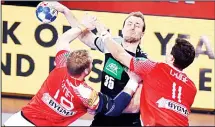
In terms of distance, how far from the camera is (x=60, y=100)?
14.3ft

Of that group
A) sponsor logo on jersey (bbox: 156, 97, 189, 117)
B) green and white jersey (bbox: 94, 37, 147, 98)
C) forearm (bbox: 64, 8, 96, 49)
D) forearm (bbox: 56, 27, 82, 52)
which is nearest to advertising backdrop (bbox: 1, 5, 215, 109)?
forearm (bbox: 64, 8, 96, 49)

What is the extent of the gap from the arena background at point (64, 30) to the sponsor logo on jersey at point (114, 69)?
2.79 feet

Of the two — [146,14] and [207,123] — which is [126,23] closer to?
[146,14]

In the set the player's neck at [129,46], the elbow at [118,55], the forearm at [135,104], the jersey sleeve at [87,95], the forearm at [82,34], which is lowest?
the forearm at [135,104]

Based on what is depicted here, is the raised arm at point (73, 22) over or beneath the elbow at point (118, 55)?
over

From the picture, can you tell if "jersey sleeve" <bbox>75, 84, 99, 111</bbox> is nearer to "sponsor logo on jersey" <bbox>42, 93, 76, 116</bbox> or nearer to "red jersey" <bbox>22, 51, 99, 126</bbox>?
"red jersey" <bbox>22, 51, 99, 126</bbox>

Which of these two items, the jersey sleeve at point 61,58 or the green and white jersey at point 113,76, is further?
the green and white jersey at point 113,76

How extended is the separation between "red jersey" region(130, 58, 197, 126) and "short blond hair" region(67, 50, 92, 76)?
37cm

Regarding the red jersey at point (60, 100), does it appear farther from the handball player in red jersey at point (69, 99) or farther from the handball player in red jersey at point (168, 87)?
the handball player in red jersey at point (168, 87)

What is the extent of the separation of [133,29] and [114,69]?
38cm

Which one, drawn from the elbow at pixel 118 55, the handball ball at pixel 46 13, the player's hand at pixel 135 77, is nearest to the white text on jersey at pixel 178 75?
the player's hand at pixel 135 77

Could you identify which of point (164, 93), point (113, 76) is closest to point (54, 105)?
point (113, 76)

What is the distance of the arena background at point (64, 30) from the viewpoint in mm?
5645

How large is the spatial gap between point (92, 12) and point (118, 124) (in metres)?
1.38
